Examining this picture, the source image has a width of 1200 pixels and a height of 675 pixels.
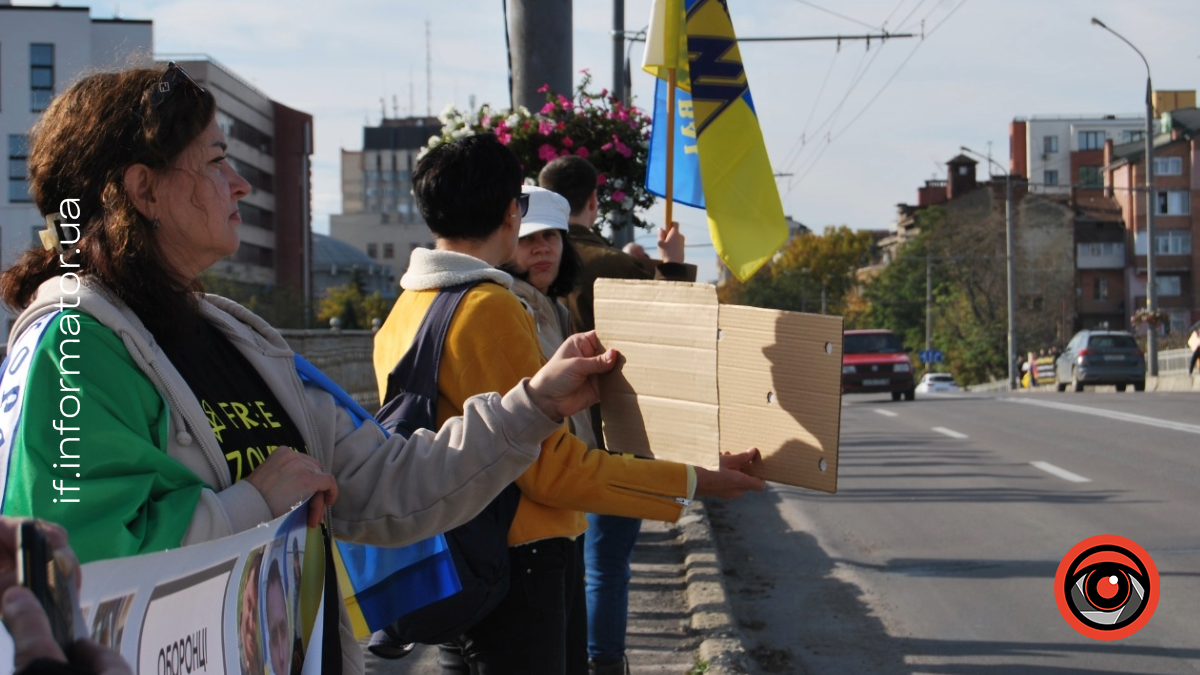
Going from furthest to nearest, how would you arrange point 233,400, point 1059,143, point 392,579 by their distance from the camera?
1. point 1059,143
2. point 392,579
3. point 233,400

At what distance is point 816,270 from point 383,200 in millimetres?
76355

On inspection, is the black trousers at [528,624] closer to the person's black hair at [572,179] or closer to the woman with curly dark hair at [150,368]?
the woman with curly dark hair at [150,368]

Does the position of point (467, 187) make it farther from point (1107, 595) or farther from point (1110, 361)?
point (1110, 361)

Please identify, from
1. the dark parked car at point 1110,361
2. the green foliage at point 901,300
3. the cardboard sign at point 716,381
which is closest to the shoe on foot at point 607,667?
the cardboard sign at point 716,381

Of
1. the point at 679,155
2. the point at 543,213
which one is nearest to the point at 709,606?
the point at 679,155

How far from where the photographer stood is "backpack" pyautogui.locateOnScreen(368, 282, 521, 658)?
2.91 metres

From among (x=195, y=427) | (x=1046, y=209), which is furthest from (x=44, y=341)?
(x=1046, y=209)

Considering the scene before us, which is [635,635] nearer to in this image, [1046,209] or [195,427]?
[195,427]

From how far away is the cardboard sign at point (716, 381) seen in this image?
260 centimetres

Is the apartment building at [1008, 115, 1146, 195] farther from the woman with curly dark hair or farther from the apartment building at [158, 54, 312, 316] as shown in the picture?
the woman with curly dark hair

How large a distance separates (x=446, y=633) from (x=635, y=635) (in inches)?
137

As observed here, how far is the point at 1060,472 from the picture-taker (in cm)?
1287

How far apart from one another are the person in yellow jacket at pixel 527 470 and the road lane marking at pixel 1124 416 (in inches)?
576

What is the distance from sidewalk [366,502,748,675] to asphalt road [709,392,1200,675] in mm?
275
